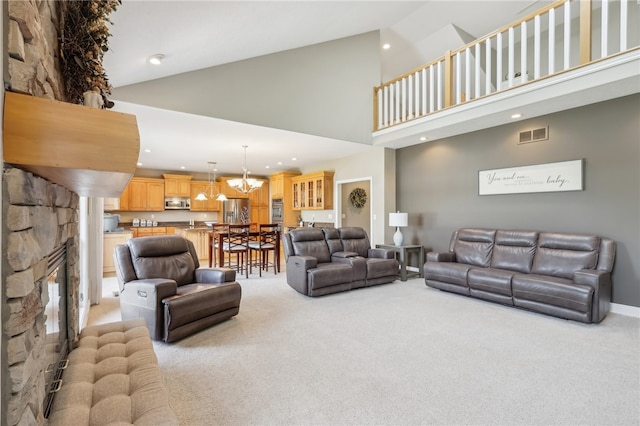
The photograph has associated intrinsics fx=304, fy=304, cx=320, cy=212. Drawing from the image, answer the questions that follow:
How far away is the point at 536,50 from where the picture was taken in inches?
152

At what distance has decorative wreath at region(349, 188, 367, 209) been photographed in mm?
7570

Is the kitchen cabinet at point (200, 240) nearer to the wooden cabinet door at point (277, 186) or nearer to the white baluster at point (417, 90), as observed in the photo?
the wooden cabinet door at point (277, 186)

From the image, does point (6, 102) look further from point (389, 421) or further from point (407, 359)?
point (407, 359)

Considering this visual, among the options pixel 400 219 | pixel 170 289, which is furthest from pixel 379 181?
pixel 170 289

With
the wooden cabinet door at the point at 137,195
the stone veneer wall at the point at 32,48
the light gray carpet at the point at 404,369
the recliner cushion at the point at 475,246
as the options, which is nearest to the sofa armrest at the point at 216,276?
the light gray carpet at the point at 404,369

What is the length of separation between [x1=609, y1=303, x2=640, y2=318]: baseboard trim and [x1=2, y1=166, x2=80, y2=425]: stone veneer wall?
18.1 ft

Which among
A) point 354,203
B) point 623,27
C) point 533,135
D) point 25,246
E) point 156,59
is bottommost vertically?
point 25,246

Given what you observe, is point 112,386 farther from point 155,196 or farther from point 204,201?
point 204,201

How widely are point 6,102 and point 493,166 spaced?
5710 mm

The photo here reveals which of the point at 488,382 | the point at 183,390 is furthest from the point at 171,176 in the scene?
the point at 488,382

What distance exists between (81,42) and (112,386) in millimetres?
1663

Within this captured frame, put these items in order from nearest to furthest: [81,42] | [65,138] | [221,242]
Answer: [65,138]
[81,42]
[221,242]

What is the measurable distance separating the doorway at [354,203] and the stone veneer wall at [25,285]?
6.30 m

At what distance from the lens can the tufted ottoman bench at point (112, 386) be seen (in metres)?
1.26
